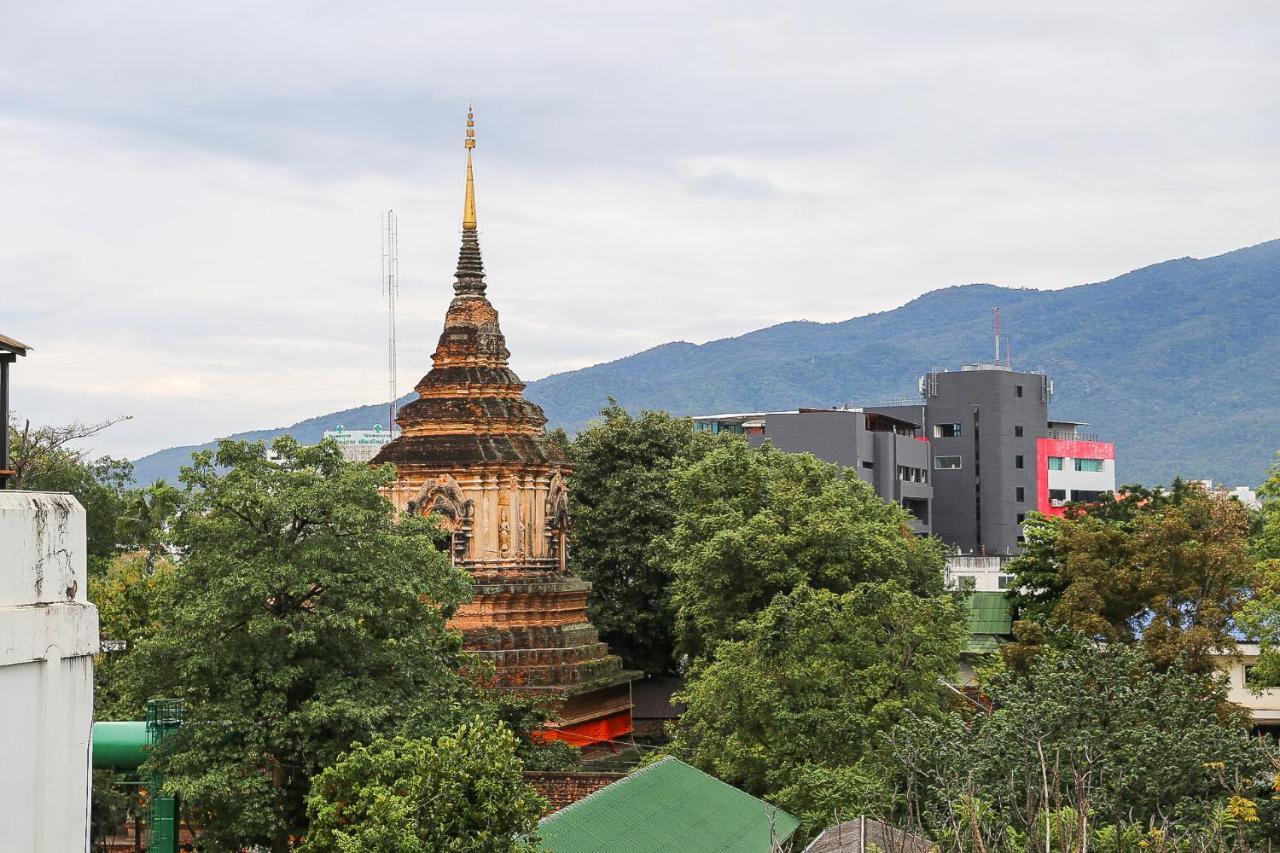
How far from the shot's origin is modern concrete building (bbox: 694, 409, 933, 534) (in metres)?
90.4

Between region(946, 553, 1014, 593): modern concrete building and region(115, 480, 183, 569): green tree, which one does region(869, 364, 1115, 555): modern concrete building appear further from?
region(115, 480, 183, 569): green tree

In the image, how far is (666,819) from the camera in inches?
1165

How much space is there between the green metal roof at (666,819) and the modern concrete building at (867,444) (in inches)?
1987

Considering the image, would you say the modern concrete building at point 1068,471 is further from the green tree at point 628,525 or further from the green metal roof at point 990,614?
the green tree at point 628,525

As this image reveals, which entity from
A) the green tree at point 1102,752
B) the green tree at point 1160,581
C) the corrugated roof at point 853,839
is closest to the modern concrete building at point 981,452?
the green tree at point 1160,581

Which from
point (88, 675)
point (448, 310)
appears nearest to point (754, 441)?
point (448, 310)

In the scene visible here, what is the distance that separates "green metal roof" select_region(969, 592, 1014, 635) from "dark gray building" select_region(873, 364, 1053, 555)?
51053 mm

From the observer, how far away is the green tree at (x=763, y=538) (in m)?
39.5

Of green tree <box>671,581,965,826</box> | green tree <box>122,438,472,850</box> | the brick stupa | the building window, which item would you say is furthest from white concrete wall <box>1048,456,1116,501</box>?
green tree <box>122,438,472,850</box>

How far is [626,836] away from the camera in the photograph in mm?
28016

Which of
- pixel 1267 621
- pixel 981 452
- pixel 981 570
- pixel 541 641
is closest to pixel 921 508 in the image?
pixel 981 452

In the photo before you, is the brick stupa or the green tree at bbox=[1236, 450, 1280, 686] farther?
the brick stupa

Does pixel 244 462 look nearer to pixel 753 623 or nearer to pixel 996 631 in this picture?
pixel 753 623

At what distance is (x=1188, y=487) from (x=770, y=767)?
24908mm
